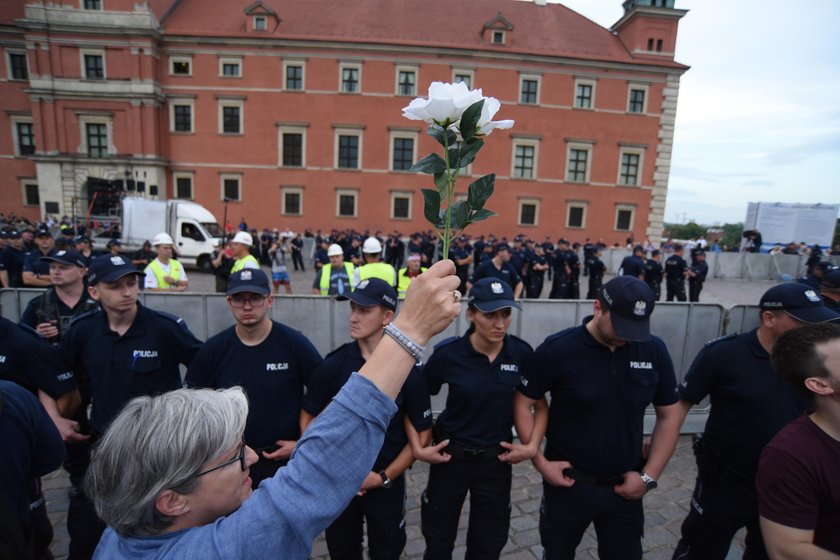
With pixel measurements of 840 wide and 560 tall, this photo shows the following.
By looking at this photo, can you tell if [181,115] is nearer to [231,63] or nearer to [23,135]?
[231,63]

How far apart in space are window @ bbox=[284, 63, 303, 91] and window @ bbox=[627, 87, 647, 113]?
882 inches

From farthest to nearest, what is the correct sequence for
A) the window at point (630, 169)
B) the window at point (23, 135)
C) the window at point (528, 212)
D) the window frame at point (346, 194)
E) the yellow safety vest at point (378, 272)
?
1. the window at point (23, 135)
2. the window at point (528, 212)
3. the window at point (630, 169)
4. the window frame at point (346, 194)
5. the yellow safety vest at point (378, 272)

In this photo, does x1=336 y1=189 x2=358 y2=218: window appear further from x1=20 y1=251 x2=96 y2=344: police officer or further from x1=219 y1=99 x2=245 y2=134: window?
x1=20 y1=251 x2=96 y2=344: police officer

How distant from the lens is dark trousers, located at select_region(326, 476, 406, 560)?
Result: 288 centimetres

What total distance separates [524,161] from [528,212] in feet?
11.6

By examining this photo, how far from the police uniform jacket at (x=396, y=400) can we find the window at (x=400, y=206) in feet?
92.5

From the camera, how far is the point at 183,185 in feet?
99.9

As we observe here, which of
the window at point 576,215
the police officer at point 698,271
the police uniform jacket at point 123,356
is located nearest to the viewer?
the police uniform jacket at point 123,356

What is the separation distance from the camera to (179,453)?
3.77 feet

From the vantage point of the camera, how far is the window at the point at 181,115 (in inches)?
1177

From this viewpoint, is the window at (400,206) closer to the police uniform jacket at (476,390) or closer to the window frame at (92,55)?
the window frame at (92,55)

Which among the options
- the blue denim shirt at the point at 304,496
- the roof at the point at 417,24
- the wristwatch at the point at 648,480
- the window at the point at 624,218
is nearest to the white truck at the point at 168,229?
the roof at the point at 417,24

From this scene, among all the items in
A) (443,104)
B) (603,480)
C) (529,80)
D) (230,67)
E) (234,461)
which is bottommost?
(603,480)

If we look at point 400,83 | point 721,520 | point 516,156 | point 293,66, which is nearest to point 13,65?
point 293,66
